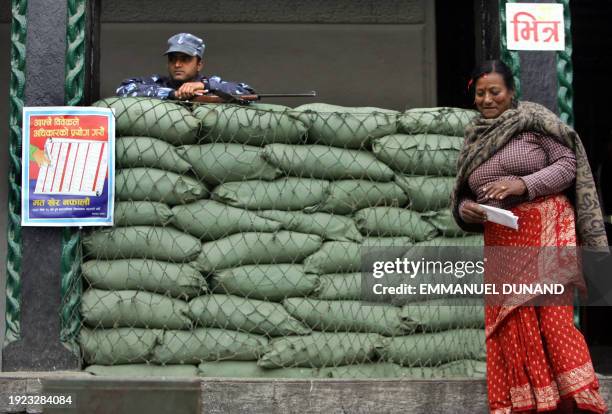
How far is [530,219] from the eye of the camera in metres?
3.87

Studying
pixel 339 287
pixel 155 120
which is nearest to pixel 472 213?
pixel 339 287

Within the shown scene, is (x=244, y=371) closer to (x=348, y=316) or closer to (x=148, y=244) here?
(x=348, y=316)

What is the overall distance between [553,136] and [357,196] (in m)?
1.12

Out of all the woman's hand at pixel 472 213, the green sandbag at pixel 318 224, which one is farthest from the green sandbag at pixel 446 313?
the woman's hand at pixel 472 213

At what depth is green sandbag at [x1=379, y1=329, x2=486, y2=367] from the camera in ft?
15.3

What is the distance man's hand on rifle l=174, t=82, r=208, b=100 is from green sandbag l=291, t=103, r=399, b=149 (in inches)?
18.2

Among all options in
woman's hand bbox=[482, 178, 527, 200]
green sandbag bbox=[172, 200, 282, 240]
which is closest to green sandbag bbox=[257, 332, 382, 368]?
green sandbag bbox=[172, 200, 282, 240]

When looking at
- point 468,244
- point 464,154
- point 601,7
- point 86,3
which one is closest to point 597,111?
point 601,7

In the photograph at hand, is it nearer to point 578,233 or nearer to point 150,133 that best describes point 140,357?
point 150,133

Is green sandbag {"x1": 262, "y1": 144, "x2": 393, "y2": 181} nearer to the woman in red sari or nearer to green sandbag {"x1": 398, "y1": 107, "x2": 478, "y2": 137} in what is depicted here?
green sandbag {"x1": 398, "y1": 107, "x2": 478, "y2": 137}

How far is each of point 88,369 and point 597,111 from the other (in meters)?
4.60

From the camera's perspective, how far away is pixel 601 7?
22.9 feet

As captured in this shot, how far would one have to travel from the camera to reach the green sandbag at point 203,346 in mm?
4527

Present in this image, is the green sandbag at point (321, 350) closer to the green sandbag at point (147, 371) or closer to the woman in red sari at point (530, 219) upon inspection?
the green sandbag at point (147, 371)
